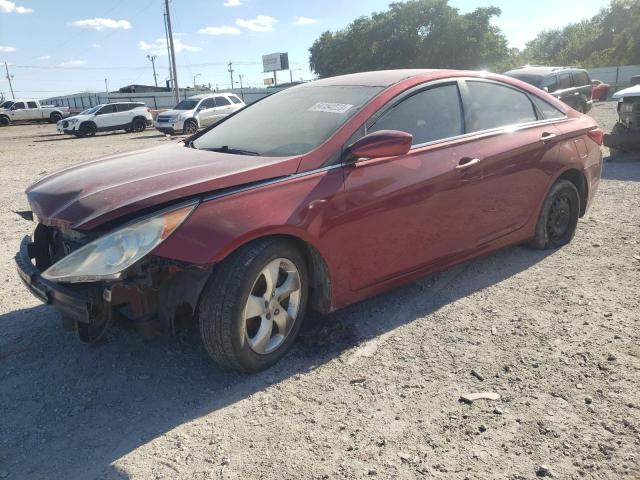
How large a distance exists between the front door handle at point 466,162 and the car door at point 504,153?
2 centimetres

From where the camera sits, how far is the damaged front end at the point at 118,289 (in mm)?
2475

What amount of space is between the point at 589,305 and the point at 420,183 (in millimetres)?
1472

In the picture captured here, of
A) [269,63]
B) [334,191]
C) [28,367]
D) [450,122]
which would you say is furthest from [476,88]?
[269,63]

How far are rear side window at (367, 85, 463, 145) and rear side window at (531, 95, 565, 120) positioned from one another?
1.09 metres

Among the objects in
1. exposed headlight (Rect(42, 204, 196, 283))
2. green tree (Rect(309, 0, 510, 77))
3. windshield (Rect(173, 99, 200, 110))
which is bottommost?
exposed headlight (Rect(42, 204, 196, 283))

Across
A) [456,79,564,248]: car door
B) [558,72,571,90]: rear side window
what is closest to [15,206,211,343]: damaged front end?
[456,79,564,248]: car door

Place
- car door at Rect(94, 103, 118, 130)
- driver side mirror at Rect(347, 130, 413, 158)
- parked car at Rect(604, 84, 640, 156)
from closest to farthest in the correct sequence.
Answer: driver side mirror at Rect(347, 130, 413, 158) < parked car at Rect(604, 84, 640, 156) < car door at Rect(94, 103, 118, 130)

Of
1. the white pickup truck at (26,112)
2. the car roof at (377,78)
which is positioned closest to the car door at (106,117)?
the white pickup truck at (26,112)

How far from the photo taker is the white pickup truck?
119 ft

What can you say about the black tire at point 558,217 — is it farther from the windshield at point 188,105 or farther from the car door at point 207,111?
the windshield at point 188,105

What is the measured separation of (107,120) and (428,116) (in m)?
Answer: 25.9

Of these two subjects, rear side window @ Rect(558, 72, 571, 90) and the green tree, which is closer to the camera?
rear side window @ Rect(558, 72, 571, 90)

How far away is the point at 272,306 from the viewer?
2.90 m

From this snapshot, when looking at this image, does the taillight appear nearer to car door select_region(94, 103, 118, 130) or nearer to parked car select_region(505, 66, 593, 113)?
parked car select_region(505, 66, 593, 113)
